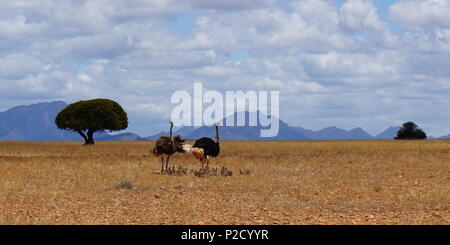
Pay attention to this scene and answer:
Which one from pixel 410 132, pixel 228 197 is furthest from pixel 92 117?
pixel 228 197

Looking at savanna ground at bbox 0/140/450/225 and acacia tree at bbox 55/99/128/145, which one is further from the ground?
acacia tree at bbox 55/99/128/145

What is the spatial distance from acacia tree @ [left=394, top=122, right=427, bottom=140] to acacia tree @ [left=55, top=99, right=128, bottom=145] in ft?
161

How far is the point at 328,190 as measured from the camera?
21.8 metres

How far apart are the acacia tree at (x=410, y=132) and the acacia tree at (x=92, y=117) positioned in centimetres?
4906

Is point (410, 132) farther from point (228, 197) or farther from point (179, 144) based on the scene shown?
point (228, 197)

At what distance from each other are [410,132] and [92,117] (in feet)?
181

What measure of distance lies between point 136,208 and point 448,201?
9.12 metres

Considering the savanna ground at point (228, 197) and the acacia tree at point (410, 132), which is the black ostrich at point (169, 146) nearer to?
the savanna ground at point (228, 197)

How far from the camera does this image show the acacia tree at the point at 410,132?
356 ft

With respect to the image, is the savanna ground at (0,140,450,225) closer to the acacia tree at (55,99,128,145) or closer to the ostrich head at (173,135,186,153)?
the ostrich head at (173,135,186,153)

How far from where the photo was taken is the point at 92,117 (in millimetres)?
83750

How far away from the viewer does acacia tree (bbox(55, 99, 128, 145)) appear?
83812 millimetres

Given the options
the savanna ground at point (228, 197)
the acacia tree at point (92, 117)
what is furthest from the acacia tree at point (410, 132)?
the savanna ground at point (228, 197)

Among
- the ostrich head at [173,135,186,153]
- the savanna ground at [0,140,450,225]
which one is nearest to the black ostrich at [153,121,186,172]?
the ostrich head at [173,135,186,153]
